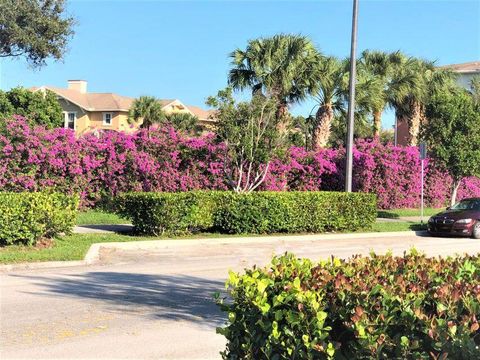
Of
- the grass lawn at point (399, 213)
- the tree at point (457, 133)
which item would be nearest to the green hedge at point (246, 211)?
the tree at point (457, 133)

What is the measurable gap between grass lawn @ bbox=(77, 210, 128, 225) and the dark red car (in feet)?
34.1

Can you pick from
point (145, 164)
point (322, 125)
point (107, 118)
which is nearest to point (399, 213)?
point (322, 125)

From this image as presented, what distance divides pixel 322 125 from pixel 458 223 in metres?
A: 10.2

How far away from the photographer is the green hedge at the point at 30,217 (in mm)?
11445

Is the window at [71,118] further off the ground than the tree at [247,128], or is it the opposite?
the window at [71,118]

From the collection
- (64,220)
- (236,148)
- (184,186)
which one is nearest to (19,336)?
(64,220)

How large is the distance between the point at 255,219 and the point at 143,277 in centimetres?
674

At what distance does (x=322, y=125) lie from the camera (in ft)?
86.7

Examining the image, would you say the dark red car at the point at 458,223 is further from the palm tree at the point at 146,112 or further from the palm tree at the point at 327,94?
the palm tree at the point at 146,112

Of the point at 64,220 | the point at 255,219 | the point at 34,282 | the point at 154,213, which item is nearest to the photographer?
the point at 34,282

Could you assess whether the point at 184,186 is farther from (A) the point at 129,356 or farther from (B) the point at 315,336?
(B) the point at 315,336

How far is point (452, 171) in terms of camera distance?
21.1 meters

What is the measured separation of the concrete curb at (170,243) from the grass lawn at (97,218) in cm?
423

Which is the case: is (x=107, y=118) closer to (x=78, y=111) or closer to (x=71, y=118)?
(x=78, y=111)
